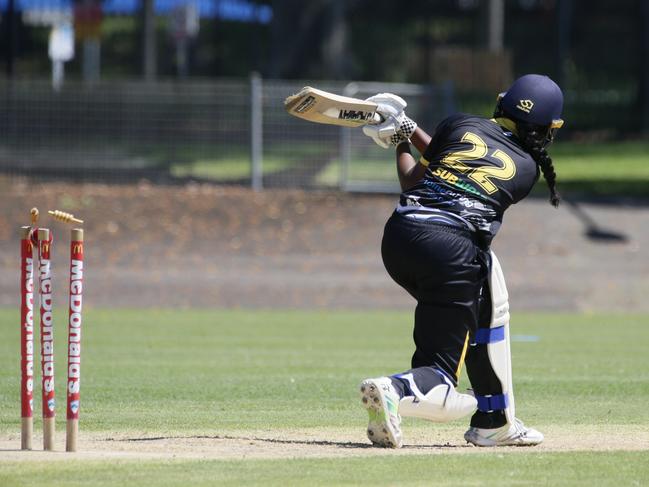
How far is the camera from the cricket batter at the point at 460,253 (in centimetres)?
741

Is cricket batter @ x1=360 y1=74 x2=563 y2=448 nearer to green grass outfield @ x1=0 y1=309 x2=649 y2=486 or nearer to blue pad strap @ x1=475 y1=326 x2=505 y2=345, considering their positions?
blue pad strap @ x1=475 y1=326 x2=505 y2=345

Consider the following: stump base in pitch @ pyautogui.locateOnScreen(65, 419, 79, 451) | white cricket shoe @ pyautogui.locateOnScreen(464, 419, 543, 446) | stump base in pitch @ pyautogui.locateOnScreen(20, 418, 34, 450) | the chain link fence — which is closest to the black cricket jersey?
white cricket shoe @ pyautogui.locateOnScreen(464, 419, 543, 446)

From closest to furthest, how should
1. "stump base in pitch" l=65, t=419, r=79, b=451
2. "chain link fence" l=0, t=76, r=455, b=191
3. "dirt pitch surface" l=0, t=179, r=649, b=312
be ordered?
"stump base in pitch" l=65, t=419, r=79, b=451 → "dirt pitch surface" l=0, t=179, r=649, b=312 → "chain link fence" l=0, t=76, r=455, b=191

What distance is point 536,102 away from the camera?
25.5 feet

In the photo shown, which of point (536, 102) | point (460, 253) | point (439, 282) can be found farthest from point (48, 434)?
point (536, 102)

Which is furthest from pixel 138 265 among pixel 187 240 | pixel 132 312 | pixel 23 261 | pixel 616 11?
pixel 616 11

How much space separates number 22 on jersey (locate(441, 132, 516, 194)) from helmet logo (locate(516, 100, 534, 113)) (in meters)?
0.30

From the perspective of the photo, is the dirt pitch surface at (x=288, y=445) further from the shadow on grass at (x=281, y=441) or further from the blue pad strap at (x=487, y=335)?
the blue pad strap at (x=487, y=335)

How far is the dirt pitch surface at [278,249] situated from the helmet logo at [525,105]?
12210 millimetres

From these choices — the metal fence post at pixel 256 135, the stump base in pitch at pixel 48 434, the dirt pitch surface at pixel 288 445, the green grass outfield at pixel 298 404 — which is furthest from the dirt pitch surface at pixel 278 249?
the stump base in pitch at pixel 48 434

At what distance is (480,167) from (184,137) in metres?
17.4

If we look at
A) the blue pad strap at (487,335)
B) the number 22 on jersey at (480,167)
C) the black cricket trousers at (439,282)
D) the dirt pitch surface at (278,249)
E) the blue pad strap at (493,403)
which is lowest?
the dirt pitch surface at (278,249)

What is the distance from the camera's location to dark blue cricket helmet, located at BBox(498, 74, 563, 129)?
25.5ft

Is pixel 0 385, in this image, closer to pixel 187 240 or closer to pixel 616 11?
pixel 187 240
